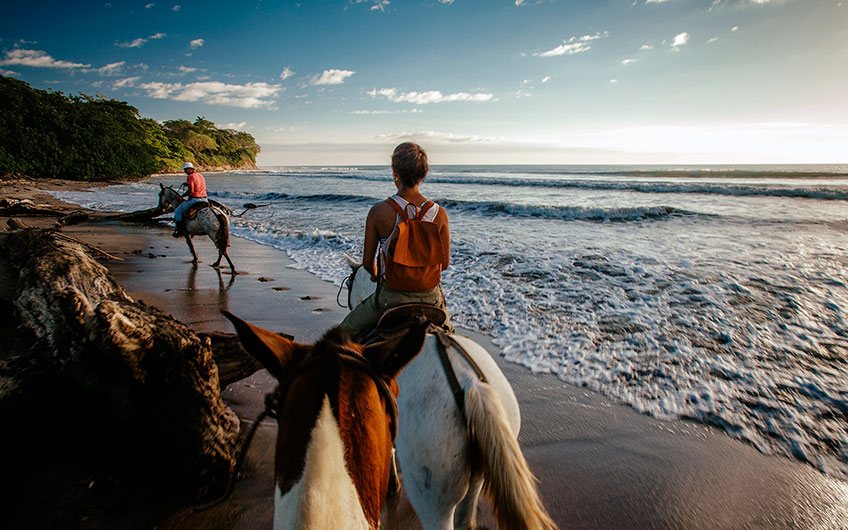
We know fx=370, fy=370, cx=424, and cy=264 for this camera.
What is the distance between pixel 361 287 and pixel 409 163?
1983mm

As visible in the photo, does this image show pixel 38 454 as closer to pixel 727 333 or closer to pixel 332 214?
pixel 727 333

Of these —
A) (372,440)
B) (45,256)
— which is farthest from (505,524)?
(45,256)

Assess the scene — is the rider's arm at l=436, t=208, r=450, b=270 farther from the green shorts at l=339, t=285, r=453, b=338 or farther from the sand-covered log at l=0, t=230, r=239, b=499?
the sand-covered log at l=0, t=230, r=239, b=499

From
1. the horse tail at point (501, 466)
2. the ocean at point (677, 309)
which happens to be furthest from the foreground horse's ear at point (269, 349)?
the ocean at point (677, 309)

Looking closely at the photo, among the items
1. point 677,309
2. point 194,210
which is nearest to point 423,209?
point 677,309

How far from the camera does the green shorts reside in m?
2.88

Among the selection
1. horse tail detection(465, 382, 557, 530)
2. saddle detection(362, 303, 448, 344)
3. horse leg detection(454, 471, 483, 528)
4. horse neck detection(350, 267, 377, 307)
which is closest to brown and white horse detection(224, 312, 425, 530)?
horse tail detection(465, 382, 557, 530)

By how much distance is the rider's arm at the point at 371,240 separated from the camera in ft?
8.80

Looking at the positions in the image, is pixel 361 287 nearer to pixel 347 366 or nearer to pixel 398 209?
pixel 398 209

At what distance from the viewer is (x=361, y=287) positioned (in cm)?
419

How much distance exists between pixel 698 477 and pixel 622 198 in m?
26.1

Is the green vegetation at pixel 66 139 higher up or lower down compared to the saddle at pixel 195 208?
higher up

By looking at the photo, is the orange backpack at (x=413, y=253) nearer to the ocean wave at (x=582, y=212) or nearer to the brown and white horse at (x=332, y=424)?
the brown and white horse at (x=332, y=424)

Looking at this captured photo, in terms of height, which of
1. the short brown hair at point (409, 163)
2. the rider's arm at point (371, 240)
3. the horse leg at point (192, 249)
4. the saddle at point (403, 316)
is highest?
the short brown hair at point (409, 163)
